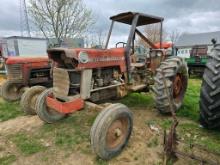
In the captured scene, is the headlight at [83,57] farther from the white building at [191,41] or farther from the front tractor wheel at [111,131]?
the white building at [191,41]

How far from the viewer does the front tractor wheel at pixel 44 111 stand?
163 inches

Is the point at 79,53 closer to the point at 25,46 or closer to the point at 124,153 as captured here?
the point at 124,153

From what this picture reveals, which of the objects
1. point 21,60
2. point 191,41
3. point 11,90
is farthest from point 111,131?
point 191,41

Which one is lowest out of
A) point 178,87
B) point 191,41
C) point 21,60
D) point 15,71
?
point 178,87

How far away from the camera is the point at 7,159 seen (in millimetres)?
3299

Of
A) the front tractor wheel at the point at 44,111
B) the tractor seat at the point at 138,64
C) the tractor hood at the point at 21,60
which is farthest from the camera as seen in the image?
the tractor hood at the point at 21,60

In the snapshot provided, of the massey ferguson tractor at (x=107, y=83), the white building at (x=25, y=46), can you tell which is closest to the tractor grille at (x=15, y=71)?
the massey ferguson tractor at (x=107, y=83)

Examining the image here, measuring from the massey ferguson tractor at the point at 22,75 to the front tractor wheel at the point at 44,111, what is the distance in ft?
8.36

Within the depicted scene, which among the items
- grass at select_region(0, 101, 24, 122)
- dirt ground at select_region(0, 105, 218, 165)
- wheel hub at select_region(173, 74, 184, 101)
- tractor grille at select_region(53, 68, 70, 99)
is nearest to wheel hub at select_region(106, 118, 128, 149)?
dirt ground at select_region(0, 105, 218, 165)

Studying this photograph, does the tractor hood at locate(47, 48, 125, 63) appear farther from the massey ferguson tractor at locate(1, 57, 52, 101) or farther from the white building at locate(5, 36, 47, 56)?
the white building at locate(5, 36, 47, 56)

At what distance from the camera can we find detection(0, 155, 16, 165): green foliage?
321cm

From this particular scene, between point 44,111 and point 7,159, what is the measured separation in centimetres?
114

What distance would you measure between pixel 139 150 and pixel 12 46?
1217cm

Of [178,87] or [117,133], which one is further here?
[178,87]
